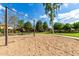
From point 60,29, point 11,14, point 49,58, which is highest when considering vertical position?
point 11,14

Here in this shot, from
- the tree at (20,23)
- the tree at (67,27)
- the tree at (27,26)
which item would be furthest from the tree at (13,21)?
the tree at (67,27)

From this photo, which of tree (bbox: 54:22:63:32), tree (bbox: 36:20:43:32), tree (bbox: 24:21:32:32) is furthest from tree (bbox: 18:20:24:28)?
tree (bbox: 54:22:63:32)

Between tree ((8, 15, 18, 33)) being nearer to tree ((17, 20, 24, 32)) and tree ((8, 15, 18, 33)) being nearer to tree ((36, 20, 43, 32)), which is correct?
tree ((17, 20, 24, 32))

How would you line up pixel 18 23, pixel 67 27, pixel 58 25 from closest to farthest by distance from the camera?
pixel 67 27, pixel 58 25, pixel 18 23

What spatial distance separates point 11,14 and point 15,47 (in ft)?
2.89

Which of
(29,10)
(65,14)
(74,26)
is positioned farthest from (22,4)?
(74,26)

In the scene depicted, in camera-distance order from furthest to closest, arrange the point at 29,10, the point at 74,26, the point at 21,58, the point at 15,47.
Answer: the point at 74,26, the point at 29,10, the point at 15,47, the point at 21,58

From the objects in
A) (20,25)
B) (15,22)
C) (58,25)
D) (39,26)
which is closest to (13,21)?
(15,22)

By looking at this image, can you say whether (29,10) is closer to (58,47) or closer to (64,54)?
(58,47)

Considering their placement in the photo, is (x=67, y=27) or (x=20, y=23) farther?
(x=20, y=23)

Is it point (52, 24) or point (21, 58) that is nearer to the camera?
point (21, 58)

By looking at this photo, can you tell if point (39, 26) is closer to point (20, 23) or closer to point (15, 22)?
point (20, 23)

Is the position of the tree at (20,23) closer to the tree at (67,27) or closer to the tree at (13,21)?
the tree at (13,21)

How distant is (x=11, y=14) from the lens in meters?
4.18
